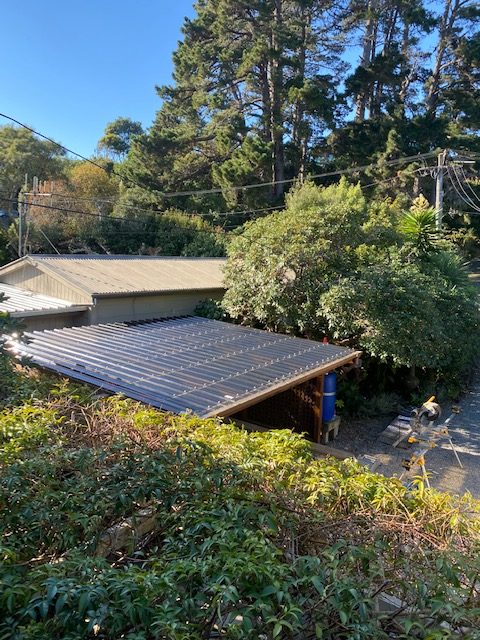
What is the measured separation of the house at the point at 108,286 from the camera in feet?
32.1

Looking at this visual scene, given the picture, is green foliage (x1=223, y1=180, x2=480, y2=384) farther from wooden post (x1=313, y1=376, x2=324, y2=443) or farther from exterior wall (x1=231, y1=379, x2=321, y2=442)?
exterior wall (x1=231, y1=379, x2=321, y2=442)

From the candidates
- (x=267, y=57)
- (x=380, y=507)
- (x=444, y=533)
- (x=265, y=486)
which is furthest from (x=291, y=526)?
(x=267, y=57)

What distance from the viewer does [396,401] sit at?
35.8 feet

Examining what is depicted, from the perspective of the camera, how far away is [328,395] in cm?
841

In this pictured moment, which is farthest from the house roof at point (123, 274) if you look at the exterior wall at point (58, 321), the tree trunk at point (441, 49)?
the tree trunk at point (441, 49)

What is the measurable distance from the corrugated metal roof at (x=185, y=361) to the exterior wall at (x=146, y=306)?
2.17 feet

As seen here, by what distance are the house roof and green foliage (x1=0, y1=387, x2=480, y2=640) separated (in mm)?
6861

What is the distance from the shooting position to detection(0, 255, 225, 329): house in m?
9.77

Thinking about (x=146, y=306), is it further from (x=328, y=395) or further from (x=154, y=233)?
(x=154, y=233)

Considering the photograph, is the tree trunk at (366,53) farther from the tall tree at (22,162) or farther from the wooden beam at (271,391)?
the wooden beam at (271,391)

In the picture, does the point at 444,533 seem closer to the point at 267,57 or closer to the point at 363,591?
the point at 363,591

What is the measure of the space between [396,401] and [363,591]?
9596 mm

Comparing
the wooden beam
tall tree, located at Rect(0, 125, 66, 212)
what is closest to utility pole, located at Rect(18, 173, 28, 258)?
tall tree, located at Rect(0, 125, 66, 212)

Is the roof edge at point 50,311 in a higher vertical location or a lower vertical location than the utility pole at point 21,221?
lower
